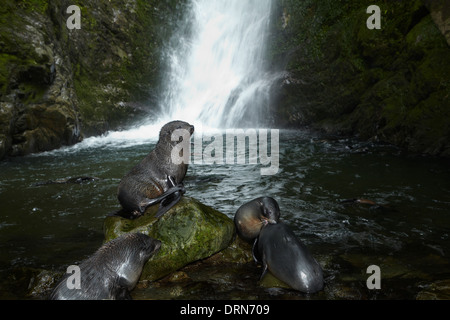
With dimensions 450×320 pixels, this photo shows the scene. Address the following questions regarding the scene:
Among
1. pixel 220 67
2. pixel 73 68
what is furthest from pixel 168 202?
pixel 220 67

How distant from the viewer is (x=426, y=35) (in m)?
9.86

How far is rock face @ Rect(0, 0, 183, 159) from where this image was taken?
423 inches

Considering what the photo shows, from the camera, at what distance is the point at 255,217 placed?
405 centimetres

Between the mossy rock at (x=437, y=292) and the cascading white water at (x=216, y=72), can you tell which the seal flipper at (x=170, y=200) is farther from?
the cascading white water at (x=216, y=72)

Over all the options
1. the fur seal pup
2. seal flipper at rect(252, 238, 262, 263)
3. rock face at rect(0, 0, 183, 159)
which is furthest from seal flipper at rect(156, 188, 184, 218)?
rock face at rect(0, 0, 183, 159)

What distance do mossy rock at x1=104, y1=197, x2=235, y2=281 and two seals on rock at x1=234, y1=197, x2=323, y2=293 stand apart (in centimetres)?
28

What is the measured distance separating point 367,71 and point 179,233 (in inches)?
445

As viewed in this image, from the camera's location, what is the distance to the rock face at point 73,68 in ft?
35.2

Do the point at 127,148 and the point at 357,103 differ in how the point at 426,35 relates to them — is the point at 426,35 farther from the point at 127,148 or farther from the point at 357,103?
the point at 127,148

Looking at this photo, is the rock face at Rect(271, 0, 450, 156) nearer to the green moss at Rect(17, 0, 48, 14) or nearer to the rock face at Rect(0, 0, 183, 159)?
the rock face at Rect(0, 0, 183, 159)

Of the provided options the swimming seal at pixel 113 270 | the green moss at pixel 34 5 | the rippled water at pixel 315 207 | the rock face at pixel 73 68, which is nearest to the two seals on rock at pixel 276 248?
the rippled water at pixel 315 207

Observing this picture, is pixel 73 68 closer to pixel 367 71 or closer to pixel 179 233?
pixel 367 71

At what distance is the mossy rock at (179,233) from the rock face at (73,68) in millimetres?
8367

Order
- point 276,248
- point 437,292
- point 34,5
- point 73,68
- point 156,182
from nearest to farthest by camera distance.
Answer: point 437,292
point 276,248
point 156,182
point 34,5
point 73,68
